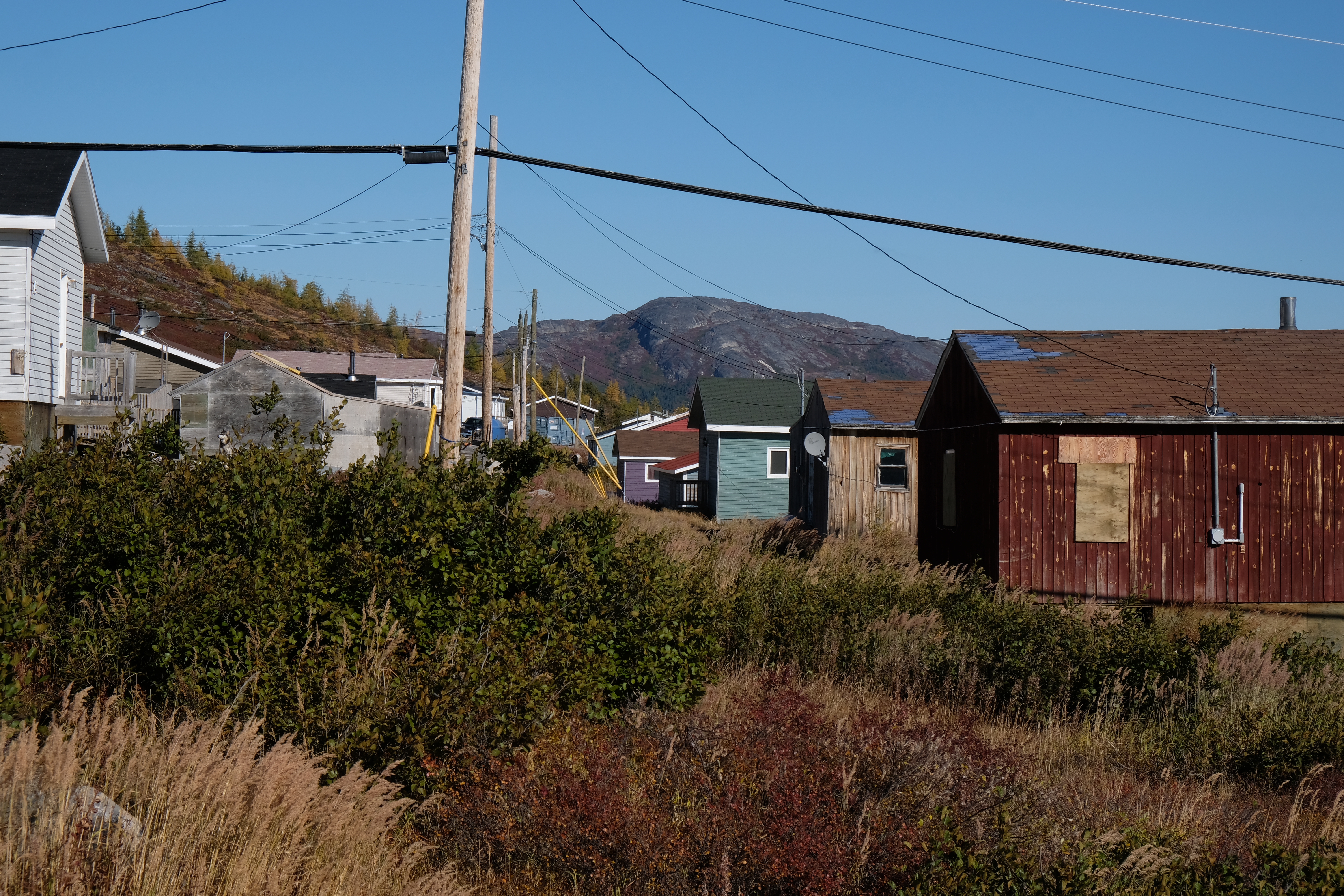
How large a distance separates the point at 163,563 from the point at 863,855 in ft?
17.9

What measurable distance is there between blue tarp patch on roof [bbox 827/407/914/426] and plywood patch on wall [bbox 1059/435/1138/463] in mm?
11458

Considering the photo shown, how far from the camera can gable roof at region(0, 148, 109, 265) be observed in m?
20.5

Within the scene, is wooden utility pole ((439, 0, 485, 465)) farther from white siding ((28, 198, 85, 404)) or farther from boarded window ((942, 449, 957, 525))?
white siding ((28, 198, 85, 404))

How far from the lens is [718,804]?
18.0 ft

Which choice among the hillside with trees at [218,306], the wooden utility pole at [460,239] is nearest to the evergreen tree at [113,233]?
the hillside with trees at [218,306]

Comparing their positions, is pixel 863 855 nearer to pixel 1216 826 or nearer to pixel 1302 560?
pixel 1216 826

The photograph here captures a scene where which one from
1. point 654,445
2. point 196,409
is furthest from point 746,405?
point 196,409

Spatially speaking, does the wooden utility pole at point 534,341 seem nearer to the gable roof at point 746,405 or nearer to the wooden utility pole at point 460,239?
the gable roof at point 746,405

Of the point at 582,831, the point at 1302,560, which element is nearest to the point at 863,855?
the point at 582,831

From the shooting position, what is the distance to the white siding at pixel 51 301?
69.2 ft

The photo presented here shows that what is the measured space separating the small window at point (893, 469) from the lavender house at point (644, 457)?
27.6m

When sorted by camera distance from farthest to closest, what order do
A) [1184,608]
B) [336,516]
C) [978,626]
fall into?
[1184,608] < [978,626] < [336,516]

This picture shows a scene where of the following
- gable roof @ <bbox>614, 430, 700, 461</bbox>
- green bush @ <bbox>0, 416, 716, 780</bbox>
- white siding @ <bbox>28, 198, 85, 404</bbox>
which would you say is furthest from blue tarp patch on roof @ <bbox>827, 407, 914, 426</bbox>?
gable roof @ <bbox>614, 430, 700, 461</bbox>

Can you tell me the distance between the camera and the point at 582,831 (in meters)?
5.24
